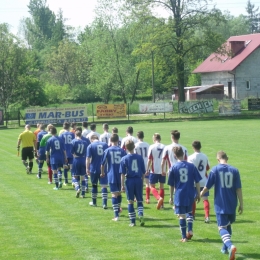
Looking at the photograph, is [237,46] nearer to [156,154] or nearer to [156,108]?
[156,108]

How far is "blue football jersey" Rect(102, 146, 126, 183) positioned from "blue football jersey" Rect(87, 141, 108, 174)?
4.44ft

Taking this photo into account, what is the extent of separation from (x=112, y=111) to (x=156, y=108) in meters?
4.95

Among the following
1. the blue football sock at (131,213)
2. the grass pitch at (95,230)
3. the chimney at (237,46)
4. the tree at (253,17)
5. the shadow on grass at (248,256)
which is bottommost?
the grass pitch at (95,230)

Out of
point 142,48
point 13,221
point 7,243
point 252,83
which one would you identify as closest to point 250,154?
point 13,221

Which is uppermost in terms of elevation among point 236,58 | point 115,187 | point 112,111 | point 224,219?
point 236,58

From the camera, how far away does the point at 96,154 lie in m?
15.2

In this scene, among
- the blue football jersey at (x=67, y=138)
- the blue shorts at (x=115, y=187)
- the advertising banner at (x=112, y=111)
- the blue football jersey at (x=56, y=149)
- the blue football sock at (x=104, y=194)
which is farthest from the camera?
the advertising banner at (x=112, y=111)

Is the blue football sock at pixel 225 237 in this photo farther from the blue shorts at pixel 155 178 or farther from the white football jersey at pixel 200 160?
the blue shorts at pixel 155 178

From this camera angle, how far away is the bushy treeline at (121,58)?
6375 cm

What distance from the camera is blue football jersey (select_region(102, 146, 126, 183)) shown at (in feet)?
45.1

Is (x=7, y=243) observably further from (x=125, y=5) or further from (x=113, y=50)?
(x=113, y=50)

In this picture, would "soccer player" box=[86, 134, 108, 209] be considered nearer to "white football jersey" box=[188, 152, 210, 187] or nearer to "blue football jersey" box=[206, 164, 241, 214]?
"white football jersey" box=[188, 152, 210, 187]

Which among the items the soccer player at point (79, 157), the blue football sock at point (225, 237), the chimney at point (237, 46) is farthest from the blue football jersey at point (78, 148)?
the chimney at point (237, 46)

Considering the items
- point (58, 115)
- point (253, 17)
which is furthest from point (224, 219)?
point (253, 17)
